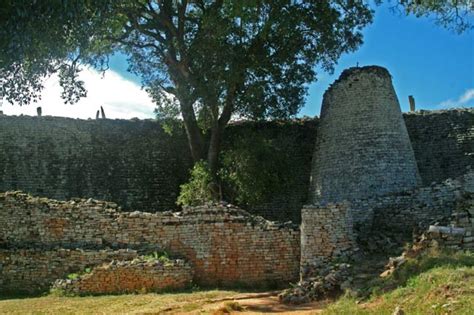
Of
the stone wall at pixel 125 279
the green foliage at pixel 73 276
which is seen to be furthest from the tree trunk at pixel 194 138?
the green foliage at pixel 73 276

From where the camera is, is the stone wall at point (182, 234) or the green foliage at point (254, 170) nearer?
the stone wall at point (182, 234)

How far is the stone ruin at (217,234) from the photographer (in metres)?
13.9

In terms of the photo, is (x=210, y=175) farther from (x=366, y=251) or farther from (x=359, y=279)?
(x=359, y=279)

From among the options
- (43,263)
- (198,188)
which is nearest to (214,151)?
(198,188)

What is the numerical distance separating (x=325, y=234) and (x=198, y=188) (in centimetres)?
588

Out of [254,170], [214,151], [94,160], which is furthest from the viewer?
[94,160]

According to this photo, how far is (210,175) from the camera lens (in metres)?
18.8

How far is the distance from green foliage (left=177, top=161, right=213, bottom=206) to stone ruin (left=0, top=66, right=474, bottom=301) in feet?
10.0

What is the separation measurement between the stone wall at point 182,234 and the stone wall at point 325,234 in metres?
0.99

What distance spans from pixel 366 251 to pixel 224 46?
7.67m

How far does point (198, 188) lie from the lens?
18766mm

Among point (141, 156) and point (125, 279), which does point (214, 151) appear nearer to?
point (141, 156)

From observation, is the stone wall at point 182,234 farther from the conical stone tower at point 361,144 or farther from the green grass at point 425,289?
the green grass at point 425,289

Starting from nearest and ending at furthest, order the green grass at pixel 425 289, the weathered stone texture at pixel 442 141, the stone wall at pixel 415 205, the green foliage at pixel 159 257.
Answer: the green grass at pixel 425 289, the green foliage at pixel 159 257, the stone wall at pixel 415 205, the weathered stone texture at pixel 442 141
